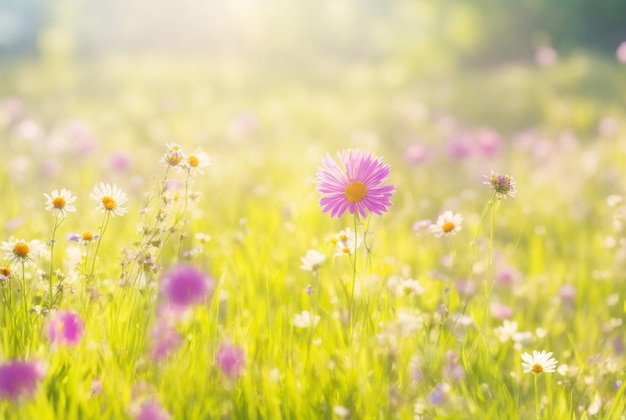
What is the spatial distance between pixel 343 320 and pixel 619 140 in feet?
14.1

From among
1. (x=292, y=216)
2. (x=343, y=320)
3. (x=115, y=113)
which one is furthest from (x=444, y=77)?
(x=343, y=320)

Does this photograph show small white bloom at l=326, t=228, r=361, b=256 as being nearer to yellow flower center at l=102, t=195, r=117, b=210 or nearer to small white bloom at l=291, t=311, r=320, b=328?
small white bloom at l=291, t=311, r=320, b=328

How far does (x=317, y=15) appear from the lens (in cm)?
2569

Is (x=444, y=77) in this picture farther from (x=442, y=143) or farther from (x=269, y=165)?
(x=269, y=165)

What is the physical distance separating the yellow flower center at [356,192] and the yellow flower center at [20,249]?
0.78 metres

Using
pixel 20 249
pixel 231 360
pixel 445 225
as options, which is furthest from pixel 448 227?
pixel 20 249

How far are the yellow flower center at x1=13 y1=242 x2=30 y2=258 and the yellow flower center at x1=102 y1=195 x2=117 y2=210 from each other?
0.21 meters

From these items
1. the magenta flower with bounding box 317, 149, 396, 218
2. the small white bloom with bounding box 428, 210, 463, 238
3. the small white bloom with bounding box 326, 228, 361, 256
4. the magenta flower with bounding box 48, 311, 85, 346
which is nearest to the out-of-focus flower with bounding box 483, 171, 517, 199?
the small white bloom with bounding box 428, 210, 463, 238

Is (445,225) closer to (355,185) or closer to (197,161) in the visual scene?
(355,185)

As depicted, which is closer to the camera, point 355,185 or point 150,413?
point 150,413

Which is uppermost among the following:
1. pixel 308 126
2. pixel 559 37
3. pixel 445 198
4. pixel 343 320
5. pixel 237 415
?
pixel 559 37

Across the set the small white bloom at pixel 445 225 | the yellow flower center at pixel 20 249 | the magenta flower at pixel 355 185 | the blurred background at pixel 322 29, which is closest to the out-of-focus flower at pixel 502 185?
the small white bloom at pixel 445 225

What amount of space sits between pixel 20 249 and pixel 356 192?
0.81 meters

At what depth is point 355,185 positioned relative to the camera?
1.56 m
